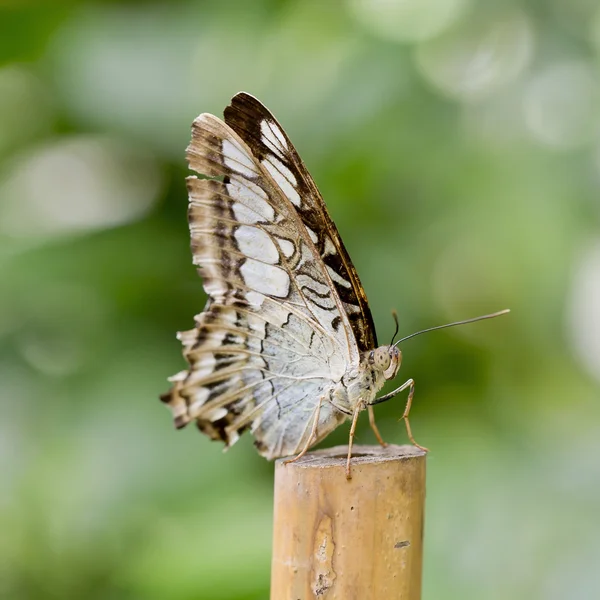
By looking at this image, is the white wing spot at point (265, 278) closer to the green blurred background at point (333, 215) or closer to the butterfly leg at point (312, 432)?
the butterfly leg at point (312, 432)

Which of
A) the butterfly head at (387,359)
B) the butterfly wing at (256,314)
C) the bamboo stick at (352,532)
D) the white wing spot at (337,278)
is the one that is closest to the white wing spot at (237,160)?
the butterfly wing at (256,314)

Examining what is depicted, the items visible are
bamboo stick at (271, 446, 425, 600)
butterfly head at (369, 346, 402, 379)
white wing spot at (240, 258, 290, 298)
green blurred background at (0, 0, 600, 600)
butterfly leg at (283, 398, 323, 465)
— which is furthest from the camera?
green blurred background at (0, 0, 600, 600)

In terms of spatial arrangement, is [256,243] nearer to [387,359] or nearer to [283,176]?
[283,176]

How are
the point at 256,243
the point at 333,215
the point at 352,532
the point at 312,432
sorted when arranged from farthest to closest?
the point at 333,215 → the point at 256,243 → the point at 312,432 → the point at 352,532

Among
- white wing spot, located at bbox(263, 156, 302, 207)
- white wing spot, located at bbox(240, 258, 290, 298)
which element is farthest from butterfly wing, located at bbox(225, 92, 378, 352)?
white wing spot, located at bbox(240, 258, 290, 298)

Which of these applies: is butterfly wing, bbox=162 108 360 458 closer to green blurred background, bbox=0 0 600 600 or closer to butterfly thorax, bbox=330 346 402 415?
butterfly thorax, bbox=330 346 402 415

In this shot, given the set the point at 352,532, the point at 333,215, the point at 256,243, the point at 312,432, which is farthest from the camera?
the point at 333,215

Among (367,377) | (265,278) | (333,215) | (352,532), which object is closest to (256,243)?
(265,278)

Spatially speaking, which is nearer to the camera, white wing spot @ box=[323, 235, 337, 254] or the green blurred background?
white wing spot @ box=[323, 235, 337, 254]
